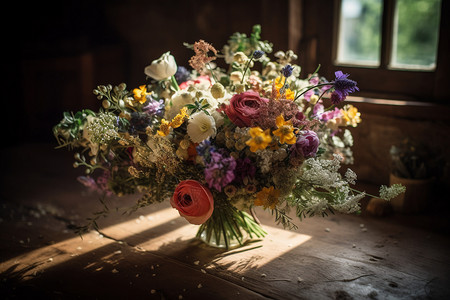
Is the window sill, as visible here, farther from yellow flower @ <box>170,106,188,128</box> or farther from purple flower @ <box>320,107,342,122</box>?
yellow flower @ <box>170,106,188,128</box>

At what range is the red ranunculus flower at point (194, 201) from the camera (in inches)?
51.5

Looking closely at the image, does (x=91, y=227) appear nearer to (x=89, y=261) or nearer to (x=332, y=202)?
(x=89, y=261)

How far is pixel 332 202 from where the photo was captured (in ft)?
4.44

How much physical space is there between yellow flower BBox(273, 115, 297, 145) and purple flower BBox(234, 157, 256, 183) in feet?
0.36

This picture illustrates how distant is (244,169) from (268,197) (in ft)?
Answer: 0.32

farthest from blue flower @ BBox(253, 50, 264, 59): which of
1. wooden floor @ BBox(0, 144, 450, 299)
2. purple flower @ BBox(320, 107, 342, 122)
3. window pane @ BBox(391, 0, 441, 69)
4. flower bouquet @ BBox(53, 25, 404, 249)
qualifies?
window pane @ BBox(391, 0, 441, 69)

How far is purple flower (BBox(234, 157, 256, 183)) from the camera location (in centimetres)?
128

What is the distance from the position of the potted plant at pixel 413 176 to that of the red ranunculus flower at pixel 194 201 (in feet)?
2.95

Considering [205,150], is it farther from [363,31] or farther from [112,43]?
[363,31]

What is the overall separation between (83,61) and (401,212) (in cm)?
190

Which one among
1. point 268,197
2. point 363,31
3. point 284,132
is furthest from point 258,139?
point 363,31

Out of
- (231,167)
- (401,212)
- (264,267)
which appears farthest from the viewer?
(401,212)

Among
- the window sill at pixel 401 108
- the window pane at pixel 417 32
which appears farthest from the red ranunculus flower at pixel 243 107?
the window pane at pixel 417 32

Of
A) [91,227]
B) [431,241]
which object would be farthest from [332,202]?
[91,227]
